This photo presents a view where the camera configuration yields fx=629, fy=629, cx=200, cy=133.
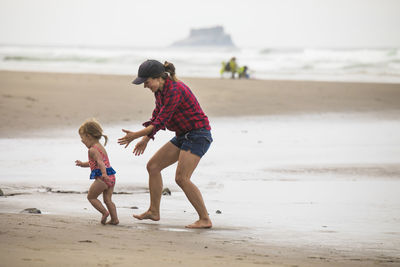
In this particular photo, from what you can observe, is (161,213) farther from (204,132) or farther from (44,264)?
(44,264)

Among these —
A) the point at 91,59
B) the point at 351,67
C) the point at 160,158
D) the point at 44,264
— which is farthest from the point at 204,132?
the point at 91,59

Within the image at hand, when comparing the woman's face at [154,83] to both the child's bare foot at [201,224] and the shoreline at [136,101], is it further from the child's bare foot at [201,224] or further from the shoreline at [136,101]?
the shoreline at [136,101]

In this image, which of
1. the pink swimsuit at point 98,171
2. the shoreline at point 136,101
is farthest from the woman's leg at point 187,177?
the shoreline at point 136,101

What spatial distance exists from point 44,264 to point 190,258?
0.98 m

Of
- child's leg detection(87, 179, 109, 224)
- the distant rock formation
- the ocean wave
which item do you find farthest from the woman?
the distant rock formation

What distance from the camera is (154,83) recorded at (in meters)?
5.46

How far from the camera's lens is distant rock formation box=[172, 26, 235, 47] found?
125 m

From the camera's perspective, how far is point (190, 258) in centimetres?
417

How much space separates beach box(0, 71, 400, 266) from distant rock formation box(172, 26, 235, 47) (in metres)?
110

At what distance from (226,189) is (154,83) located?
2.30m

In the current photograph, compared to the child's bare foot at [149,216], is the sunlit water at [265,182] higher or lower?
lower

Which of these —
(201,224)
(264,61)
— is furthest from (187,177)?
(264,61)

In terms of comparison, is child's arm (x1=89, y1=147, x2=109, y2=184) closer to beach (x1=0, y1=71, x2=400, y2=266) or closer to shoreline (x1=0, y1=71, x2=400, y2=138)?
beach (x1=0, y1=71, x2=400, y2=266)

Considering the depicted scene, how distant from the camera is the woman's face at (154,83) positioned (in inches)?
214
